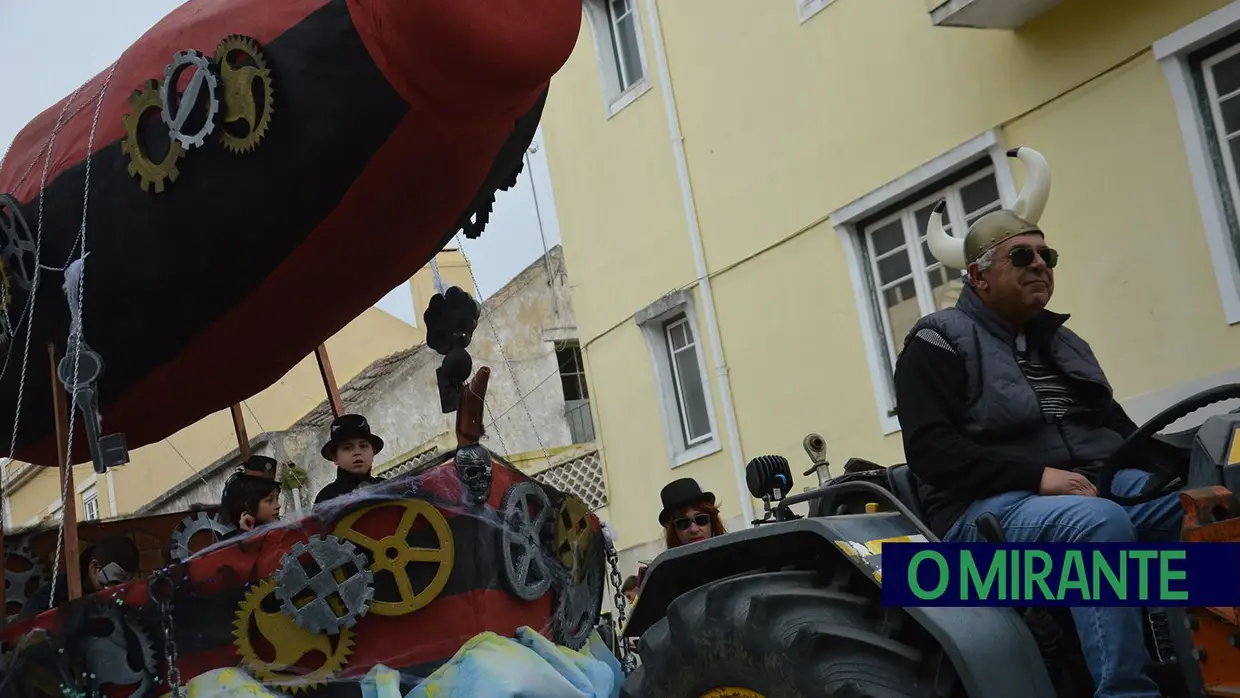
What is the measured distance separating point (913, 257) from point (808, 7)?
2.17 m

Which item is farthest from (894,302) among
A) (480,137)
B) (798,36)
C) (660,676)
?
(660,676)

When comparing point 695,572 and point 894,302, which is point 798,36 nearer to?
point 894,302

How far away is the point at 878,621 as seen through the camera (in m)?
3.66

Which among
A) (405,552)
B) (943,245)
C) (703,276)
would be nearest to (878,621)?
(943,245)

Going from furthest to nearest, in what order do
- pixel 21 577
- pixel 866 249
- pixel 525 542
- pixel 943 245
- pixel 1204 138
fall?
pixel 866 249 → pixel 1204 138 → pixel 21 577 → pixel 525 542 → pixel 943 245

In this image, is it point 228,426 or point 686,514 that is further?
point 228,426

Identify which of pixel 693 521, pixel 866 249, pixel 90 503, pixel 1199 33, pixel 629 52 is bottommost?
pixel 693 521

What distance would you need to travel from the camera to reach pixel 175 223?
18.6 feet

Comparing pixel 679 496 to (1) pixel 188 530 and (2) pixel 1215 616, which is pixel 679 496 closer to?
(1) pixel 188 530

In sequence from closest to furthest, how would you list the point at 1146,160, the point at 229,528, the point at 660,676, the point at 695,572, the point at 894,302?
1. the point at 660,676
2. the point at 695,572
3. the point at 229,528
4. the point at 1146,160
5. the point at 894,302

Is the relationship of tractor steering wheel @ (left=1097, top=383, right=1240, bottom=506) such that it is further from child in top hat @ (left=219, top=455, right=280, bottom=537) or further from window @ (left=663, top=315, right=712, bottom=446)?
window @ (left=663, top=315, right=712, bottom=446)

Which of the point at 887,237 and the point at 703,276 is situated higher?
the point at 703,276

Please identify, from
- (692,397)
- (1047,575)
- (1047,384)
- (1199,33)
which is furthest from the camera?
(692,397)

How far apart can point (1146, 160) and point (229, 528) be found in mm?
5703
